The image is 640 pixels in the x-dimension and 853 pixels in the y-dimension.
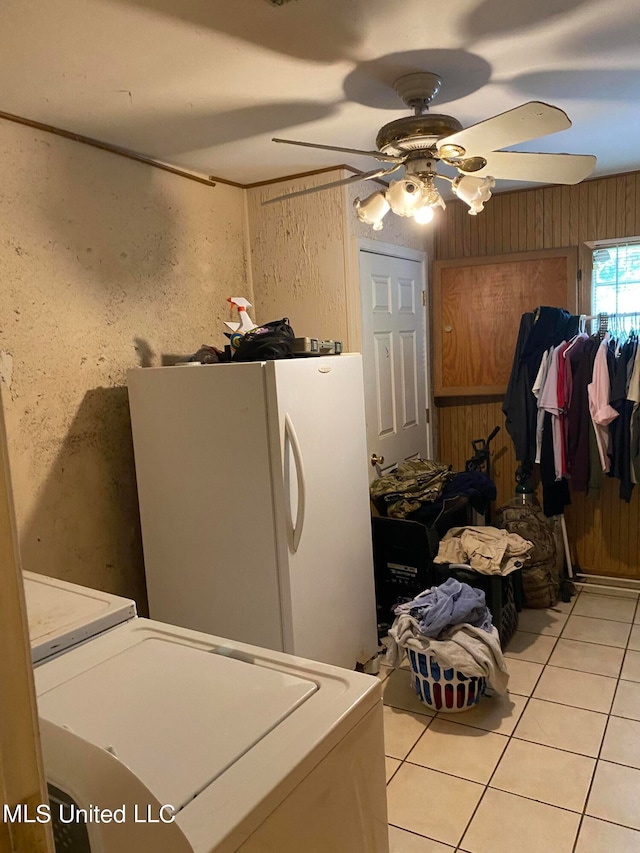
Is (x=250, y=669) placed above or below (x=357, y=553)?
above

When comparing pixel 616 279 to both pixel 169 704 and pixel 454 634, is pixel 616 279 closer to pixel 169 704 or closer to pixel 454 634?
pixel 454 634

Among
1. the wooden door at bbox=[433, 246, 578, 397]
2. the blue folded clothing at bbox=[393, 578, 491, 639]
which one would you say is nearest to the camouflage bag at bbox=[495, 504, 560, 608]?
the wooden door at bbox=[433, 246, 578, 397]

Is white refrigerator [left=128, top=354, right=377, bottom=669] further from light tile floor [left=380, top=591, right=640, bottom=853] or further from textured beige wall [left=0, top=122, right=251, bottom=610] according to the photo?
light tile floor [left=380, top=591, right=640, bottom=853]

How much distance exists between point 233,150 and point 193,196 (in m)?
0.39

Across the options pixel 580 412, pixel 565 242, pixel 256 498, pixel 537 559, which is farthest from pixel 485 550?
pixel 565 242

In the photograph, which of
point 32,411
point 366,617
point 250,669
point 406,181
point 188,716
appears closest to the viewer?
point 188,716

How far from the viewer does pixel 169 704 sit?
1.17 meters

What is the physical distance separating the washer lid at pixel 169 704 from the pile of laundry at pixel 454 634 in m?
1.32

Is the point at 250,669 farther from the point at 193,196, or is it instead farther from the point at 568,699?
the point at 193,196

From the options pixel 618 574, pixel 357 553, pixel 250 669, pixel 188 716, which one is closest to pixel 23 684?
pixel 188 716

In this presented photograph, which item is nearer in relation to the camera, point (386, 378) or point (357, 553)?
point (357, 553)

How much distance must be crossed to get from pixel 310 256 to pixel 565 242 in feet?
5.21

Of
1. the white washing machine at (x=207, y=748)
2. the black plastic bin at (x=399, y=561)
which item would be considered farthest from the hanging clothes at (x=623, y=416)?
the white washing machine at (x=207, y=748)

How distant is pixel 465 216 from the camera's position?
3.96m
